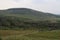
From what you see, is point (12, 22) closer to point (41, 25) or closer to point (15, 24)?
point (15, 24)

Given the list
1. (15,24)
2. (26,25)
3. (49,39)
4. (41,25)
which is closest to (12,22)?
(15,24)

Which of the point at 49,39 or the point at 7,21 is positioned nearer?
the point at 49,39

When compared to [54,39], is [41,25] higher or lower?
lower

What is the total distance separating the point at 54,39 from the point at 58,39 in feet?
3.73

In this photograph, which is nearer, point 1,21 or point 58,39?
point 58,39

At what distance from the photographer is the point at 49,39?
41.5 metres

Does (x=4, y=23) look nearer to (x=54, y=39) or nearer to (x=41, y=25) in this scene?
(x=41, y=25)

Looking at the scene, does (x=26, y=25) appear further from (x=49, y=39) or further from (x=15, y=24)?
(x=49, y=39)

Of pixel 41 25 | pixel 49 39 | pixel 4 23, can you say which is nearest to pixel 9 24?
pixel 4 23

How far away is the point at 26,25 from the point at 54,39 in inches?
3052

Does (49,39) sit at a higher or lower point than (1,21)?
higher

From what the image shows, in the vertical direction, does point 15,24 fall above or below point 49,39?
below

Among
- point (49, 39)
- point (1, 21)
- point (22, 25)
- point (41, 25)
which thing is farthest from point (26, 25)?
point (49, 39)

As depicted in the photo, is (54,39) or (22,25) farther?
(22,25)
